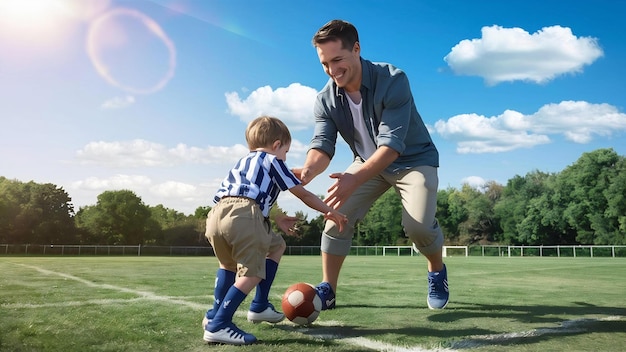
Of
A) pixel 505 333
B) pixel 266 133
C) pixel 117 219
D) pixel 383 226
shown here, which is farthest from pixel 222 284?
pixel 383 226

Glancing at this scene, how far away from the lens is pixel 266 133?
3.89 meters

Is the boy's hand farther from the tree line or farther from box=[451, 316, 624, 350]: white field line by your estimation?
the tree line

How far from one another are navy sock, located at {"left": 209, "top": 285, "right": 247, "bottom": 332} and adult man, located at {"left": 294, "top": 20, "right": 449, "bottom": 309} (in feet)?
4.80

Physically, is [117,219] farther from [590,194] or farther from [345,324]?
[345,324]

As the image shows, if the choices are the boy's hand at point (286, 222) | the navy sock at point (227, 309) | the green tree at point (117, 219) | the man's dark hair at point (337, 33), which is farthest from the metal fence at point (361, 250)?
the navy sock at point (227, 309)

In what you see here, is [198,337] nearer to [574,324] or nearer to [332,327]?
[332,327]

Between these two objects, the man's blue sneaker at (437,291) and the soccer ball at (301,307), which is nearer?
the soccer ball at (301,307)

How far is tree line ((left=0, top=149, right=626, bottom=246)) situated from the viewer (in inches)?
2281

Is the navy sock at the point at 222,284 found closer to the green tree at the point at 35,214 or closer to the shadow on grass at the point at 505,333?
the shadow on grass at the point at 505,333

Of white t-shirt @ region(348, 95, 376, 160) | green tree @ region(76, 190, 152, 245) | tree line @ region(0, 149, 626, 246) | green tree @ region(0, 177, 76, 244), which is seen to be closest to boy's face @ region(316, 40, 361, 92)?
white t-shirt @ region(348, 95, 376, 160)

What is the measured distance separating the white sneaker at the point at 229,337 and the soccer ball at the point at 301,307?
791mm

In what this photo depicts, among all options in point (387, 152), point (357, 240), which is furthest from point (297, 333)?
point (357, 240)

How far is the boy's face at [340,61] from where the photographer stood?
15.1ft

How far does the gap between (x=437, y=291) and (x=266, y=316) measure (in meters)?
1.83
